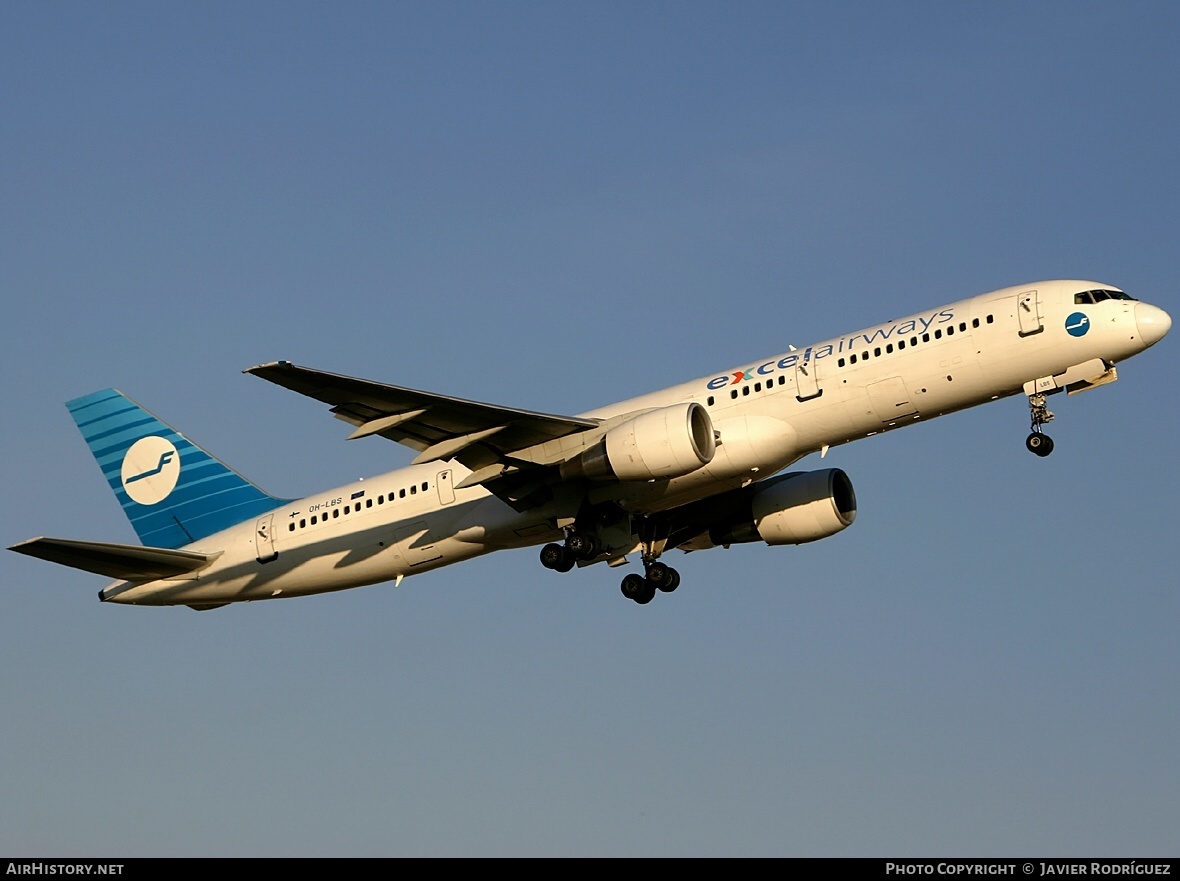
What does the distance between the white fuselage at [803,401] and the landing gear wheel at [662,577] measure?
318cm

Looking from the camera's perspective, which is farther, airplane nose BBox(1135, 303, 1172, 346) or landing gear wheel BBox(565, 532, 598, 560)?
landing gear wheel BBox(565, 532, 598, 560)

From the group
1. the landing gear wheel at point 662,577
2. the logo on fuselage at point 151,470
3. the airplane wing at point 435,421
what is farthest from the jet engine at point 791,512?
the logo on fuselage at point 151,470

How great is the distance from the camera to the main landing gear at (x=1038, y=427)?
112ft

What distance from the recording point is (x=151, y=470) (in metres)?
42.9

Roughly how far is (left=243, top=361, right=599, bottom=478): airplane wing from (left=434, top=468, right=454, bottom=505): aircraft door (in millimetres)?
2100

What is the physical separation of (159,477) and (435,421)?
1214cm

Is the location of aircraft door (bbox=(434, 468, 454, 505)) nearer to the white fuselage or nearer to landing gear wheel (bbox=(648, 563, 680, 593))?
the white fuselage

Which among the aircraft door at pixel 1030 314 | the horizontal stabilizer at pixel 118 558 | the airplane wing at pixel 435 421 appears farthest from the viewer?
the horizontal stabilizer at pixel 118 558

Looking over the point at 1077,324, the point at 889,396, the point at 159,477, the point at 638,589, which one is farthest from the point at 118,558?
the point at 1077,324

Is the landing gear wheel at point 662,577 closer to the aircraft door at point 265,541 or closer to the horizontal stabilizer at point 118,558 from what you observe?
the aircraft door at point 265,541

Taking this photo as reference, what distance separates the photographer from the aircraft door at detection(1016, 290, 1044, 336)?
33719 millimetres

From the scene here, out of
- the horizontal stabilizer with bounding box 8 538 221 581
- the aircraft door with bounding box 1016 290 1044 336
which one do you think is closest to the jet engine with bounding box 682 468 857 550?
the aircraft door with bounding box 1016 290 1044 336

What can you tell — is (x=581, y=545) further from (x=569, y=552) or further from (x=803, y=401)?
(x=803, y=401)

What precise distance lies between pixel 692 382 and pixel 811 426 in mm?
3409
